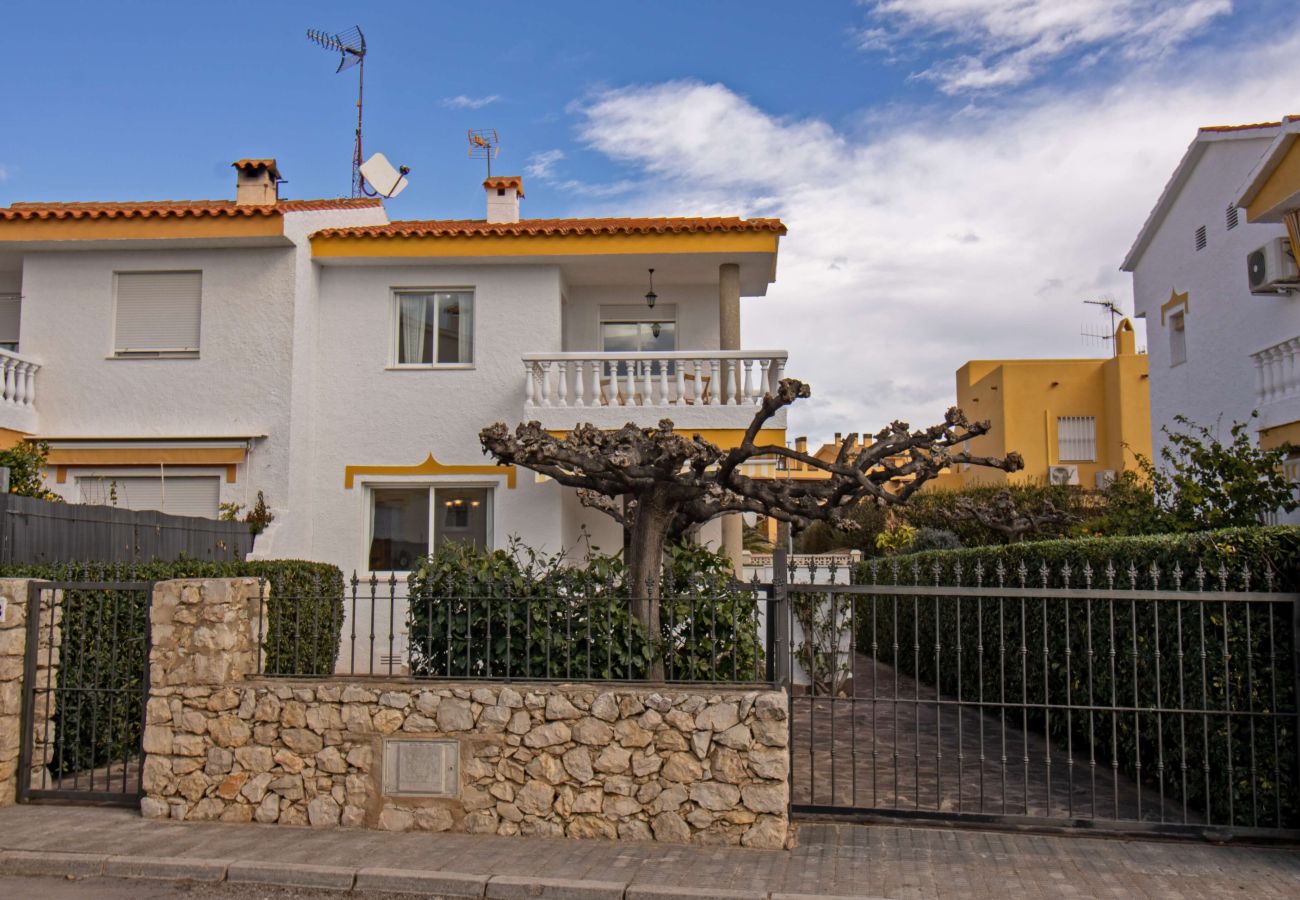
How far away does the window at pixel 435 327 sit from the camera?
1580 centimetres

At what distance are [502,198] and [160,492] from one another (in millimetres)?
6650

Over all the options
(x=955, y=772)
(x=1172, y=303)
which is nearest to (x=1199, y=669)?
(x=955, y=772)

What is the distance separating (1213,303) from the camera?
1788 cm

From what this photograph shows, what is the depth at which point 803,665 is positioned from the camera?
1346 centimetres

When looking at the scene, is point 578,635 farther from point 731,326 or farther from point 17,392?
point 17,392

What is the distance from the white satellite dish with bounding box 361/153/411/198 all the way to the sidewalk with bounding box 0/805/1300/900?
12.6 m

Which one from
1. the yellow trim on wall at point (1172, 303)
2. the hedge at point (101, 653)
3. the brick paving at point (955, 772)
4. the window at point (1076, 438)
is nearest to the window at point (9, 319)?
the hedge at point (101, 653)

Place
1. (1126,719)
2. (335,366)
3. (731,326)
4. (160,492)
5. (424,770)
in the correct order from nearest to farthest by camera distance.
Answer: (424,770) < (1126,719) < (160,492) < (731,326) < (335,366)

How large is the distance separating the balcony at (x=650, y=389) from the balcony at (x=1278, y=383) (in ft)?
20.1

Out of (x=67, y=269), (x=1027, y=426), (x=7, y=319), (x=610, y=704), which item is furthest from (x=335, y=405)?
(x=1027, y=426)

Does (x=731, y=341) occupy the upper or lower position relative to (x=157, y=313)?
lower

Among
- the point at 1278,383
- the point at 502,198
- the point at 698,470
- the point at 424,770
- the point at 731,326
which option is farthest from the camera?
the point at 502,198

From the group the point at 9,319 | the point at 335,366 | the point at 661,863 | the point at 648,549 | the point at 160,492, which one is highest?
the point at 9,319

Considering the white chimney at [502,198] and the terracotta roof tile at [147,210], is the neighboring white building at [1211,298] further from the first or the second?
the terracotta roof tile at [147,210]
